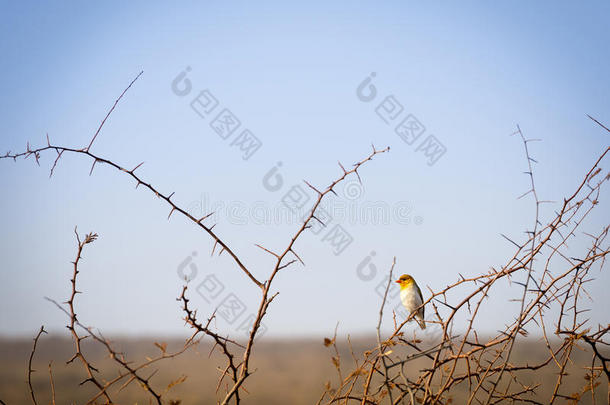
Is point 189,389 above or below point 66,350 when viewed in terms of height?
below

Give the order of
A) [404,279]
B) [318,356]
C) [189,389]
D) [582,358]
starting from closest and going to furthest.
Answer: [404,279] → [189,389] → [582,358] → [318,356]

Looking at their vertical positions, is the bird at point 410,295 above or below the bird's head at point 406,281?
below

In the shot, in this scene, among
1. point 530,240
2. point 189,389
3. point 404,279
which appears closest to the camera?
point 530,240

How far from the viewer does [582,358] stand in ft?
82.1

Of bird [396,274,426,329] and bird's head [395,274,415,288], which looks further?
bird's head [395,274,415,288]

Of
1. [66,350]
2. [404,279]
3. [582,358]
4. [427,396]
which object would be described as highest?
[66,350]

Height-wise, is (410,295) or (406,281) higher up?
Result: (406,281)

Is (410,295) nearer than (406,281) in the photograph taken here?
Yes

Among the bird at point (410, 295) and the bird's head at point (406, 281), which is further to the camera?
the bird's head at point (406, 281)

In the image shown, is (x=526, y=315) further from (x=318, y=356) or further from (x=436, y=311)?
(x=318, y=356)

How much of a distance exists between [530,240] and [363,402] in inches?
36.5

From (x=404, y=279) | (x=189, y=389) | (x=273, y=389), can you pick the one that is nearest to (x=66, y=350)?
(x=189, y=389)

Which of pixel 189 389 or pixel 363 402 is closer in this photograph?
pixel 363 402

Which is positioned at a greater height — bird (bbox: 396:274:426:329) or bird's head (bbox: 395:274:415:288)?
bird's head (bbox: 395:274:415:288)
